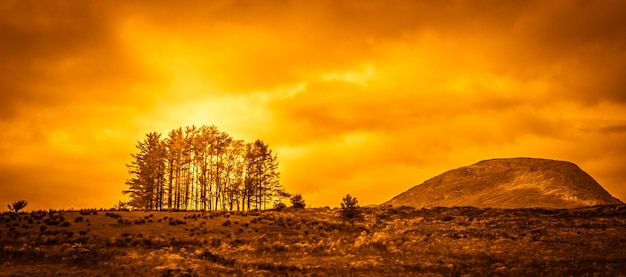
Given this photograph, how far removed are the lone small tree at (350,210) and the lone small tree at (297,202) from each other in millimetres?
8022

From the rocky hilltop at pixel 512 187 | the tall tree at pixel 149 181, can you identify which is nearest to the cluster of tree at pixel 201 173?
the tall tree at pixel 149 181

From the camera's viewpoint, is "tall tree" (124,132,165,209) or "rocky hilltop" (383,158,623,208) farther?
"rocky hilltop" (383,158,623,208)

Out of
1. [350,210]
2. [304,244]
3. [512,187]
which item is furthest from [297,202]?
[512,187]

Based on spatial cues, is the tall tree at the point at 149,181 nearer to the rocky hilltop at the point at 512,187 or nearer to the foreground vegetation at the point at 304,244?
the foreground vegetation at the point at 304,244

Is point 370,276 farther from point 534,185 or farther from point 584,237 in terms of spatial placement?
point 534,185

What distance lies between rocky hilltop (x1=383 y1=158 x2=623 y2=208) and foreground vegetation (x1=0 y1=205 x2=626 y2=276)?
127 feet

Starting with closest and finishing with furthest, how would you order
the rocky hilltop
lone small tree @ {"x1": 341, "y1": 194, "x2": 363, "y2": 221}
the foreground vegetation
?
the foreground vegetation → lone small tree @ {"x1": 341, "y1": 194, "x2": 363, "y2": 221} → the rocky hilltop

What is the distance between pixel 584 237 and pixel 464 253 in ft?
47.2

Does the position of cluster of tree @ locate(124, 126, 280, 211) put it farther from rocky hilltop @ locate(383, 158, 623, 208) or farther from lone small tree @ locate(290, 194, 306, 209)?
rocky hilltop @ locate(383, 158, 623, 208)

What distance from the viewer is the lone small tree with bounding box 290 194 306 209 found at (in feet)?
230

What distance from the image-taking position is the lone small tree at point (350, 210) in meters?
58.4

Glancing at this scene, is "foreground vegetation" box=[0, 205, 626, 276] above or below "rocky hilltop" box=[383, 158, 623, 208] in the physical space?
below

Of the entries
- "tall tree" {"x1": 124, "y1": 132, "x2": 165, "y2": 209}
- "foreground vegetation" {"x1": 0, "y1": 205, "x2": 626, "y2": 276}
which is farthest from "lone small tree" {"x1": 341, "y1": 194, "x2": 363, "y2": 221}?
"tall tree" {"x1": 124, "y1": 132, "x2": 165, "y2": 209}

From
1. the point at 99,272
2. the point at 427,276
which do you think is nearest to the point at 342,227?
the point at 427,276
